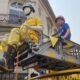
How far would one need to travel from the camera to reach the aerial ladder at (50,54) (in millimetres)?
5488

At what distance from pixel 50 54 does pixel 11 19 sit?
55.5 feet

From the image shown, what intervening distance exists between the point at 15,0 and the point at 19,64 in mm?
17995

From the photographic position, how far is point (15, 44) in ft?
19.5

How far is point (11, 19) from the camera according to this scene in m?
22.3

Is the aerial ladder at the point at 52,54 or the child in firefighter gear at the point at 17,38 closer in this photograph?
the aerial ladder at the point at 52,54

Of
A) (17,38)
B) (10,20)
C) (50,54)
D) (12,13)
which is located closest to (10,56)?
(17,38)

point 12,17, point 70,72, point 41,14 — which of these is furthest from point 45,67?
point 41,14

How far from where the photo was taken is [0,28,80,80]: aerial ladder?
5.49 metres

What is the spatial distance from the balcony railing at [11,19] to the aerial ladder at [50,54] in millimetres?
16032

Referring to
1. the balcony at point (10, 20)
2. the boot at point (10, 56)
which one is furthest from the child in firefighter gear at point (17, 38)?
the balcony at point (10, 20)

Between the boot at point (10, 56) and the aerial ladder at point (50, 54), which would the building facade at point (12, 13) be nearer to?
the boot at point (10, 56)

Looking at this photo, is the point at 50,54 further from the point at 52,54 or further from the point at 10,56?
the point at 10,56

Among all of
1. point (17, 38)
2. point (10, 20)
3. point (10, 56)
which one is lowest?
point (10, 56)

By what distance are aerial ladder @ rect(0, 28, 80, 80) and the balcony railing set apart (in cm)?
1603
